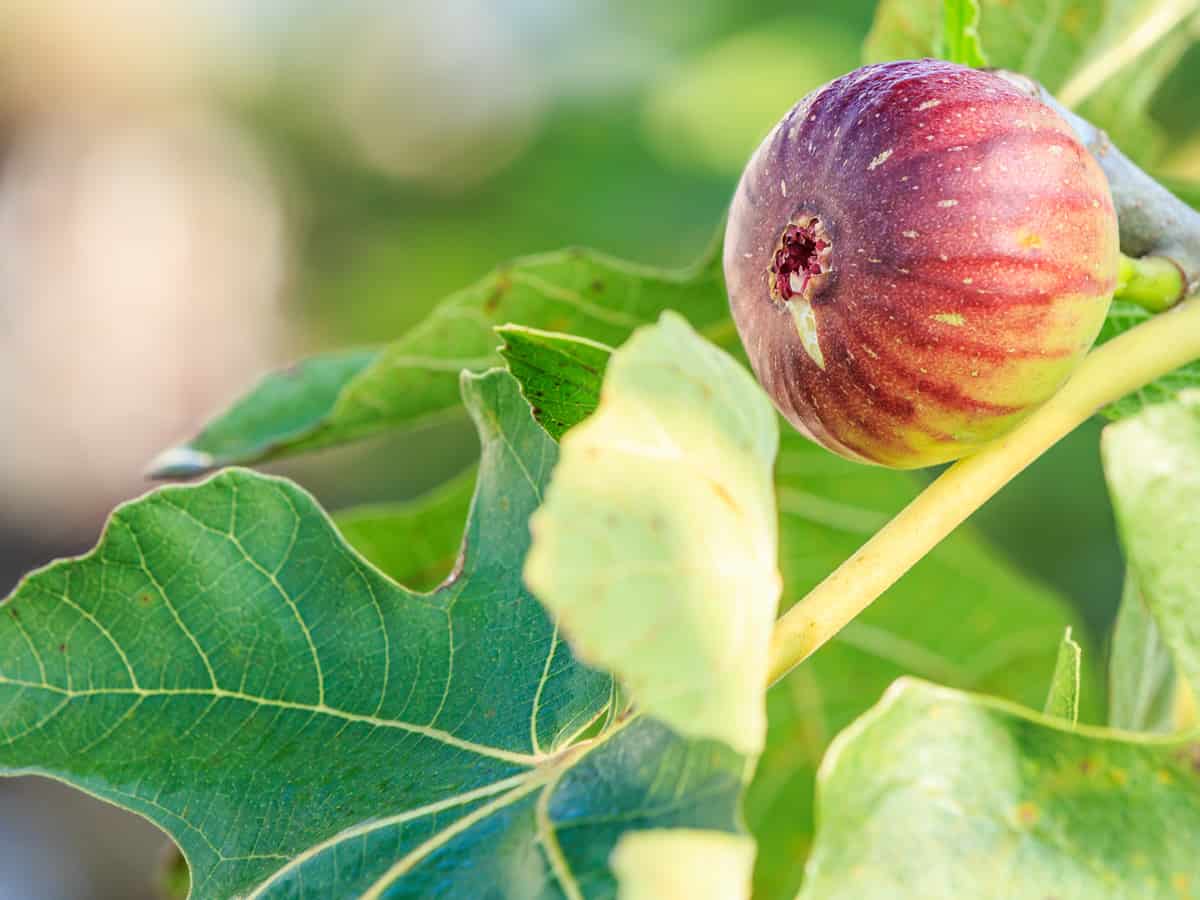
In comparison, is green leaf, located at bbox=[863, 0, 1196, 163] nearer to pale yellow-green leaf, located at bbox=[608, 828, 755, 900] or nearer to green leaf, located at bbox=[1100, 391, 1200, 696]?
green leaf, located at bbox=[1100, 391, 1200, 696]

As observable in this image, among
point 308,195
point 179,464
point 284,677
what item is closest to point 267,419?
point 179,464

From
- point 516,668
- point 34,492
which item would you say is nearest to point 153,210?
point 34,492

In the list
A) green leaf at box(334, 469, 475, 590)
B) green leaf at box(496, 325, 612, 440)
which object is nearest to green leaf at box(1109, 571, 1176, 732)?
green leaf at box(496, 325, 612, 440)

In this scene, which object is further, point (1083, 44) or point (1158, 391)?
point (1083, 44)

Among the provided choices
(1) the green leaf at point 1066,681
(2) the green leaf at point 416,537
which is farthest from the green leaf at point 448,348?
(1) the green leaf at point 1066,681

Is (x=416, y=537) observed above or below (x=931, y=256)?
below

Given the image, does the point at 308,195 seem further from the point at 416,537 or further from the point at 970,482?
the point at 970,482
